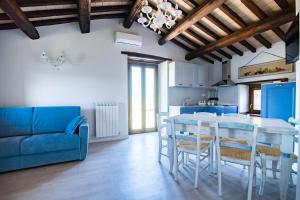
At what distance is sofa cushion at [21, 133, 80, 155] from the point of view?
271 cm

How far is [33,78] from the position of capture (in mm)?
3762

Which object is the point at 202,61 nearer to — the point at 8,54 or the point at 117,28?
the point at 117,28

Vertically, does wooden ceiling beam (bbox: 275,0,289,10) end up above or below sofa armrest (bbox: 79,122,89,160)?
above

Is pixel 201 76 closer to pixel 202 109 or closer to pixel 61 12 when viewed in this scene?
pixel 202 109

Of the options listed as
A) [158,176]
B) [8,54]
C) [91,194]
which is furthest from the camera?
[8,54]

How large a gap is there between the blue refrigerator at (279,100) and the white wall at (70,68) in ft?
11.1

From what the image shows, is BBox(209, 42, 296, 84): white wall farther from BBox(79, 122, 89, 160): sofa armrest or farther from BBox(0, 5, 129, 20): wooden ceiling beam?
BBox(79, 122, 89, 160): sofa armrest

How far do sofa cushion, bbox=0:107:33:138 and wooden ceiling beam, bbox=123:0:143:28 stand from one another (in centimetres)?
313

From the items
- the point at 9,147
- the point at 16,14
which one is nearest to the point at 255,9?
the point at 16,14

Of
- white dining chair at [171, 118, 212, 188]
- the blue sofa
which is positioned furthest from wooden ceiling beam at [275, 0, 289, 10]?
the blue sofa

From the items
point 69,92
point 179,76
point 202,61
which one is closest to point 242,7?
point 179,76

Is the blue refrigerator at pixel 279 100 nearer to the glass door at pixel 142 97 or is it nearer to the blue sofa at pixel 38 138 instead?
the glass door at pixel 142 97

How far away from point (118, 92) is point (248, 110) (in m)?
4.13

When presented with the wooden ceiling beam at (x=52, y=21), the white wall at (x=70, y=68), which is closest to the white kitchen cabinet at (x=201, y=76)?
the white wall at (x=70, y=68)
